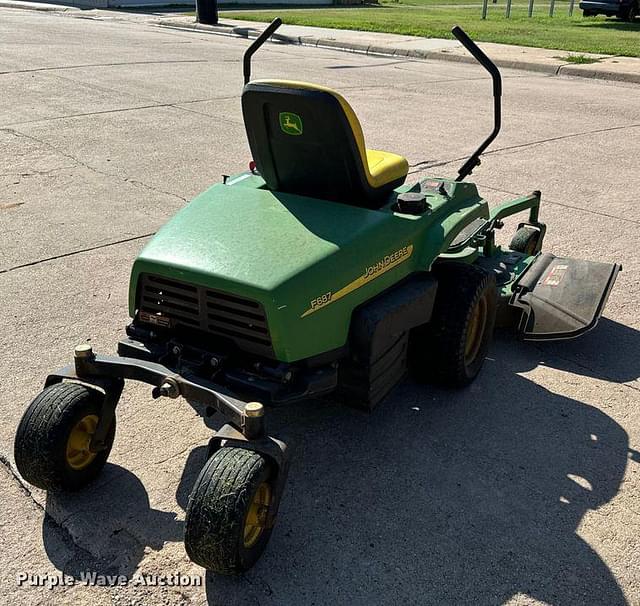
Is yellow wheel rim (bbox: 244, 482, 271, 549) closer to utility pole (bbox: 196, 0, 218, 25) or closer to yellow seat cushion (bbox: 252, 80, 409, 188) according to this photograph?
yellow seat cushion (bbox: 252, 80, 409, 188)

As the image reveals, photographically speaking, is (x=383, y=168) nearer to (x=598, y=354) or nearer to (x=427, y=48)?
(x=598, y=354)

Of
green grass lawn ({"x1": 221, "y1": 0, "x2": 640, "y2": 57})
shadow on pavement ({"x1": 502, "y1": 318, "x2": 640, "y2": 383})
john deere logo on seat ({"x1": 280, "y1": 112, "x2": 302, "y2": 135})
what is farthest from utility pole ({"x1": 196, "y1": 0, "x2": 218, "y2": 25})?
john deere logo on seat ({"x1": 280, "y1": 112, "x2": 302, "y2": 135})

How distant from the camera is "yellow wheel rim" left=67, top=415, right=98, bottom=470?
272cm

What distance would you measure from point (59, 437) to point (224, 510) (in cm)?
72

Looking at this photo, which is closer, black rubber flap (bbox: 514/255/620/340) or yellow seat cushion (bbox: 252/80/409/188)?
yellow seat cushion (bbox: 252/80/409/188)

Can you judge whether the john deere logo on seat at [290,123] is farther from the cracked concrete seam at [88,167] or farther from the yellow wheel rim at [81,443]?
the cracked concrete seam at [88,167]

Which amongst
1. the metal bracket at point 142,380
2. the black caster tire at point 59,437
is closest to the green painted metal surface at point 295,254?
the metal bracket at point 142,380

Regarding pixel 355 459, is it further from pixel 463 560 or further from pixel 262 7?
pixel 262 7

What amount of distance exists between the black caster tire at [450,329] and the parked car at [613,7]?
63.7ft

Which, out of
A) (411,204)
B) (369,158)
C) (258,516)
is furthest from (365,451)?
(369,158)

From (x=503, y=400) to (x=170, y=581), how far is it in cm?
173

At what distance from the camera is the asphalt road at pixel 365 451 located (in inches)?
97.0

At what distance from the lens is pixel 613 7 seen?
19.9 meters

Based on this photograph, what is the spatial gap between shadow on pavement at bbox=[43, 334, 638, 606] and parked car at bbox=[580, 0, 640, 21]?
19.5 meters
